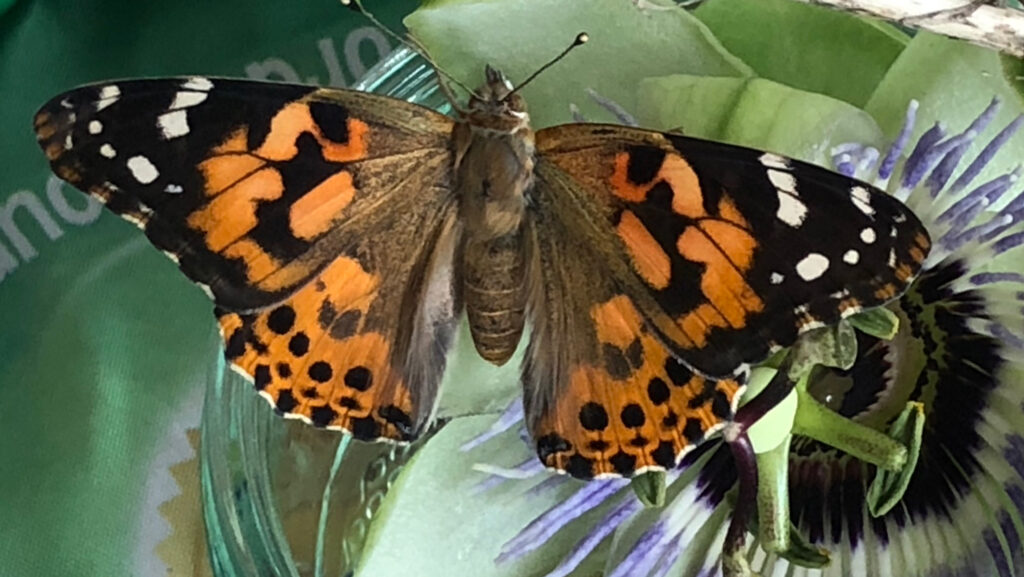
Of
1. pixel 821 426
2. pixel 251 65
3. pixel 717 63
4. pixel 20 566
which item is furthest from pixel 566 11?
pixel 20 566

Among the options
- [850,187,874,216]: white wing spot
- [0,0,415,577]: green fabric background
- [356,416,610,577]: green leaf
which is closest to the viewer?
[850,187,874,216]: white wing spot

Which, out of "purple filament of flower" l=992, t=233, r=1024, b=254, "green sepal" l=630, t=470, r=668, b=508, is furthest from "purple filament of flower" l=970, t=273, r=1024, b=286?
"green sepal" l=630, t=470, r=668, b=508

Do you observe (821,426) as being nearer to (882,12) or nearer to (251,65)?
(882,12)

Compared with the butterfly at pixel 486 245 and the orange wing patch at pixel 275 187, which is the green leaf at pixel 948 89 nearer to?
the butterfly at pixel 486 245

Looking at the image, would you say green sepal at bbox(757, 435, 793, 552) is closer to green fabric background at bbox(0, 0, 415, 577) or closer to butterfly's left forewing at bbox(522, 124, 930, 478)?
butterfly's left forewing at bbox(522, 124, 930, 478)

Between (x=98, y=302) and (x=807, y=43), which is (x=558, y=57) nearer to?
(x=807, y=43)

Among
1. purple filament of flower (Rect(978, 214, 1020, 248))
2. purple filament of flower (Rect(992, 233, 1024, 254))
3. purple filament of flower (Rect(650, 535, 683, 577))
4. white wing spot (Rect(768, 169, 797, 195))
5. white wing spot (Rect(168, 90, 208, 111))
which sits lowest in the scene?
purple filament of flower (Rect(650, 535, 683, 577))
